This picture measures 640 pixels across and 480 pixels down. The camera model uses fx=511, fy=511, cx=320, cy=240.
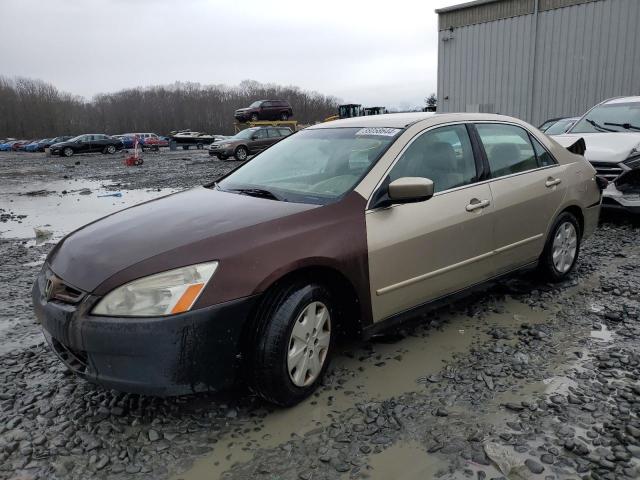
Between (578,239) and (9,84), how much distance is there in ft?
364

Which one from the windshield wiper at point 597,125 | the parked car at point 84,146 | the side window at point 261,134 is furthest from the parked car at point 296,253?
the parked car at point 84,146

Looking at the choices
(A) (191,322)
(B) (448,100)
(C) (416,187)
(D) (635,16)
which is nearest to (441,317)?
(C) (416,187)

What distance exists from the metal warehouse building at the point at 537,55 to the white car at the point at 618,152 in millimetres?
11147

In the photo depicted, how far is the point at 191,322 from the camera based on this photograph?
93.0 inches

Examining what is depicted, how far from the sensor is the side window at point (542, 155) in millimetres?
4391

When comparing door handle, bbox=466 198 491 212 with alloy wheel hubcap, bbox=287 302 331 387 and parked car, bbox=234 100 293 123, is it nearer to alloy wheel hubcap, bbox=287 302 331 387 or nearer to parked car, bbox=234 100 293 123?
alloy wheel hubcap, bbox=287 302 331 387

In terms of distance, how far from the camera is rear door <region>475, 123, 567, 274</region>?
3.89 meters

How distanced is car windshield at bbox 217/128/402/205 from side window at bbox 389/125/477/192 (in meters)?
0.17

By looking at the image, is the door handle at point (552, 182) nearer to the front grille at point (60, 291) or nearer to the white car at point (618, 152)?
the white car at point (618, 152)

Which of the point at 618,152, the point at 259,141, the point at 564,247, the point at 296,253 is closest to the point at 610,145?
the point at 618,152

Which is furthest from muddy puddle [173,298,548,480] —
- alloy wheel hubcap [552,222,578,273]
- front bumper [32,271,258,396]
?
alloy wheel hubcap [552,222,578,273]

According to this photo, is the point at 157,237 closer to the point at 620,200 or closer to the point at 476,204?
the point at 476,204

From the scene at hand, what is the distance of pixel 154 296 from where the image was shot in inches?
93.8

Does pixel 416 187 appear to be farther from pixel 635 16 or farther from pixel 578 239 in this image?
pixel 635 16
